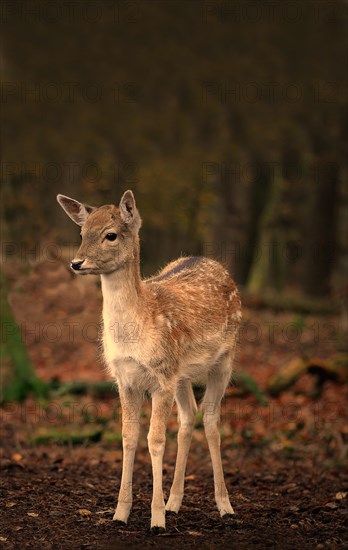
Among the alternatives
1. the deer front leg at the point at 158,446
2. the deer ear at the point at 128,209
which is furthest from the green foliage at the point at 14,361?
the deer ear at the point at 128,209

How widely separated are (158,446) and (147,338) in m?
0.86

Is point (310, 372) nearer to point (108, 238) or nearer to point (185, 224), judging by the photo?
point (108, 238)

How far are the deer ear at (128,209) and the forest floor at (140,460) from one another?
2.48 m

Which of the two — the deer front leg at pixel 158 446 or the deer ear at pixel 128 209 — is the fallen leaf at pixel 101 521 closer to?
the deer front leg at pixel 158 446

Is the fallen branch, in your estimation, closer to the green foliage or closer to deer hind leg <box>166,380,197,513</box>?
the green foliage

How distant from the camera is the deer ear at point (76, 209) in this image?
7148mm

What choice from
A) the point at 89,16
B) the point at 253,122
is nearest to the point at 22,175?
the point at 89,16

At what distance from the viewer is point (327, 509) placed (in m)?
8.50

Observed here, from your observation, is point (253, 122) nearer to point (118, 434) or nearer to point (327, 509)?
point (118, 434)

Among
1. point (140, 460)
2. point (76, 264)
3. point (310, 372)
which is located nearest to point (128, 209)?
point (76, 264)

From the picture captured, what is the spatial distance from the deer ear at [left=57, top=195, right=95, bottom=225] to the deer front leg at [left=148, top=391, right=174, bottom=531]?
1.53m

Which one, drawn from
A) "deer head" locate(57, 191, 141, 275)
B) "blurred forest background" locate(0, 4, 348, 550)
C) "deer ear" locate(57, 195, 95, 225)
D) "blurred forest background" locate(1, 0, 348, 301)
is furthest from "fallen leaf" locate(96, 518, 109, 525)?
"blurred forest background" locate(1, 0, 348, 301)

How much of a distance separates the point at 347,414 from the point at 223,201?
13255 mm

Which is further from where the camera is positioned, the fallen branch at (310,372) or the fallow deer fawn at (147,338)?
the fallen branch at (310,372)
